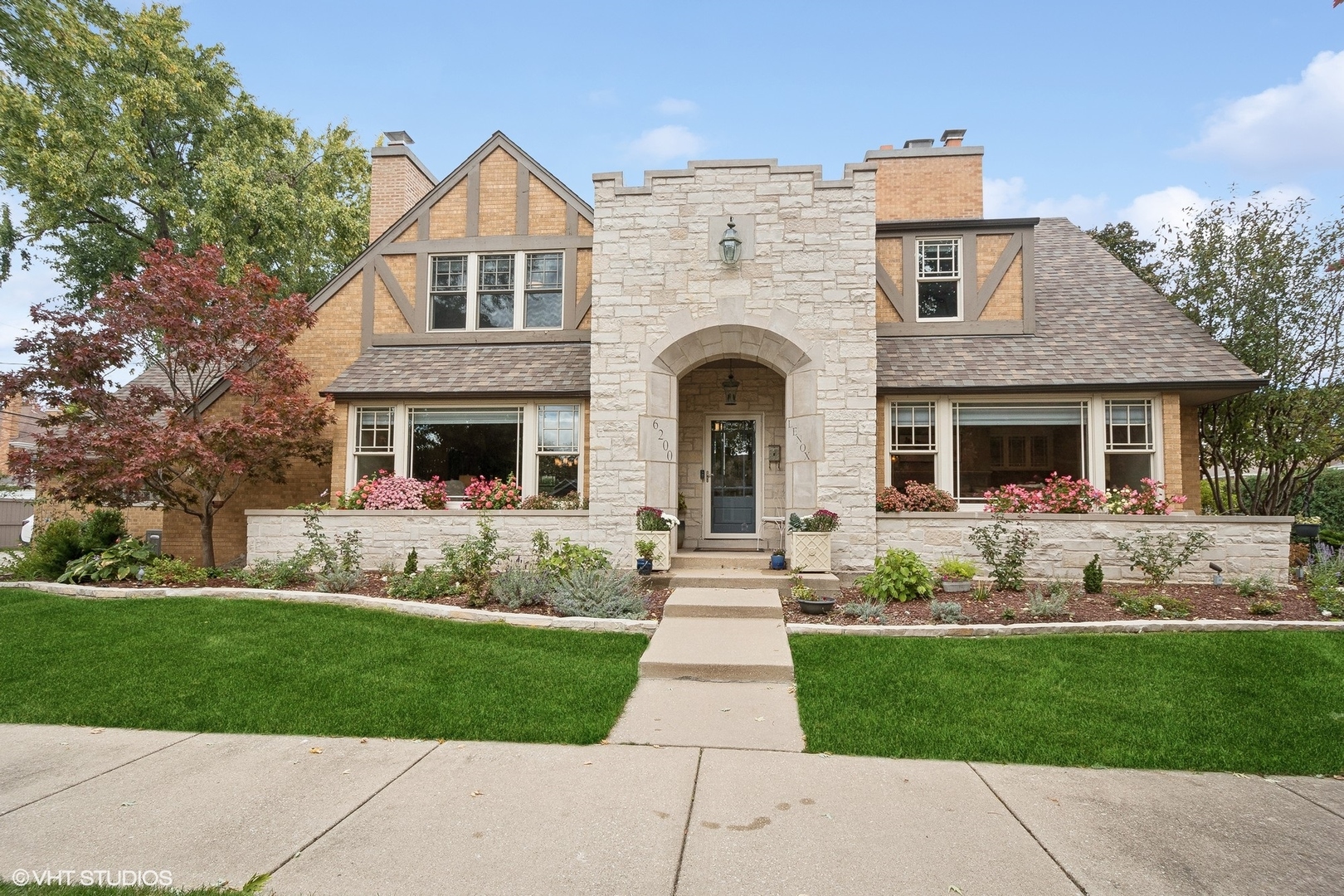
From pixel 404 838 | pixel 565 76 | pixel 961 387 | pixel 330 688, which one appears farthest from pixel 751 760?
pixel 565 76

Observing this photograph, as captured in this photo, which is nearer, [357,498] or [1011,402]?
[1011,402]

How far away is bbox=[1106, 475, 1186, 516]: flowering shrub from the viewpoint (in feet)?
34.0

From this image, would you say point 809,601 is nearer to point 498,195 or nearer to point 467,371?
point 467,371

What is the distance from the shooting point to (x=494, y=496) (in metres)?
11.2

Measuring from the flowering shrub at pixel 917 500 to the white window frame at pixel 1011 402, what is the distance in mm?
359

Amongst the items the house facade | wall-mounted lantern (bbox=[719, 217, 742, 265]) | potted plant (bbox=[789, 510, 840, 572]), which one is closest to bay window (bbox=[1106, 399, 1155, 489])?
the house facade

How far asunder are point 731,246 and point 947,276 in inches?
174

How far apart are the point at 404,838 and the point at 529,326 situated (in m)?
10.6

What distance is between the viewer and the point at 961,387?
1093 centimetres

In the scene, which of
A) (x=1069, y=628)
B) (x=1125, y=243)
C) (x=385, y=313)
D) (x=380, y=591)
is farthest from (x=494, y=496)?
(x=1125, y=243)

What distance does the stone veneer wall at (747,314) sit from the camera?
33.3 ft

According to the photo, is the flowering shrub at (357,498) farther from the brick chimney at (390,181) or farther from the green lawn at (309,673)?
the brick chimney at (390,181)

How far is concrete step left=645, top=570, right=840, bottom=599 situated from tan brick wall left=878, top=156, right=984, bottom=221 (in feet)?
25.0

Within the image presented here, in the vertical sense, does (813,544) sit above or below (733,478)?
below
